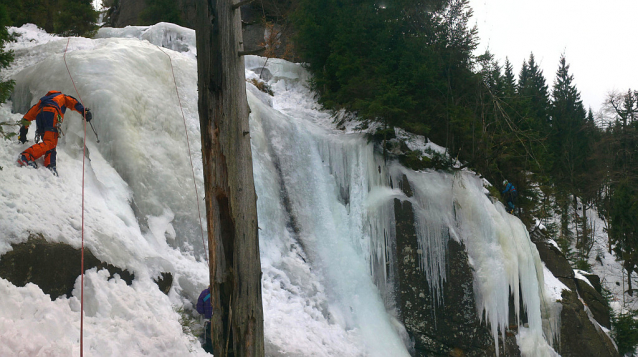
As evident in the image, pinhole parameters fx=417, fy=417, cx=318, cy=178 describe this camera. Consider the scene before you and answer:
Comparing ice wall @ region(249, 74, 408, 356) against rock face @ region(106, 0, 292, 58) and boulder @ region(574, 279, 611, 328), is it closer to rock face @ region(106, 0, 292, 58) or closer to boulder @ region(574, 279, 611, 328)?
boulder @ region(574, 279, 611, 328)

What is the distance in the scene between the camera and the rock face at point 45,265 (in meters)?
4.05

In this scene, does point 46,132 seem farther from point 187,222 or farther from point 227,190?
point 227,190

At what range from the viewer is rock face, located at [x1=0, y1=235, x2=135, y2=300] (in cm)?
405

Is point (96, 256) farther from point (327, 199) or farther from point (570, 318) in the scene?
point (570, 318)

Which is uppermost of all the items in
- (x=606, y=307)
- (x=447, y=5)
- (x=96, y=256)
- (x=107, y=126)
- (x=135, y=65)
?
(x=447, y=5)

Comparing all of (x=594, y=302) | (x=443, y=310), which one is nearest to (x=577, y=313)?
(x=594, y=302)

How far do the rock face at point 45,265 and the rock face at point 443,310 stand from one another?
18.0 feet

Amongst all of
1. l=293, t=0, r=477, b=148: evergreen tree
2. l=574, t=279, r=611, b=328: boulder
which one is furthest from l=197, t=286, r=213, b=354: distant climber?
l=574, t=279, r=611, b=328: boulder

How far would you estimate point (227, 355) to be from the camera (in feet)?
10.7

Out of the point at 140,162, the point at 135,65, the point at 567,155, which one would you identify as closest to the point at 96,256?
the point at 140,162

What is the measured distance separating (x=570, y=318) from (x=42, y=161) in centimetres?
1069

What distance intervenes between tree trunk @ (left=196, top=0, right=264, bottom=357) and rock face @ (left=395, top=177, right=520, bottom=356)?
17.0 feet

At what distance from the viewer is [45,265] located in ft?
14.1

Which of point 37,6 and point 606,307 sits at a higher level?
point 37,6
